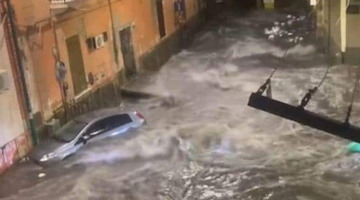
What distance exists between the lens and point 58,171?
14359mm

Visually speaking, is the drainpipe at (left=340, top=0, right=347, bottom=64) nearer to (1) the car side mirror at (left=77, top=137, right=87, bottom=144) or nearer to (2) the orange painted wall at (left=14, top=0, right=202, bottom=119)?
(2) the orange painted wall at (left=14, top=0, right=202, bottom=119)

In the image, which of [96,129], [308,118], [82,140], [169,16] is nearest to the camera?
[308,118]

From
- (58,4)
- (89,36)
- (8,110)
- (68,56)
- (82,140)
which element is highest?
(58,4)

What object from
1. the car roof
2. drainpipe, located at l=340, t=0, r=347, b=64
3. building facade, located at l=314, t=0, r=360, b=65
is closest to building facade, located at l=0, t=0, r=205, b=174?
the car roof

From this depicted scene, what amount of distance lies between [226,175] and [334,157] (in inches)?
107

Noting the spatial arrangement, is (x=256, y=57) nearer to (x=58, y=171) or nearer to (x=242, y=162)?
(x=242, y=162)

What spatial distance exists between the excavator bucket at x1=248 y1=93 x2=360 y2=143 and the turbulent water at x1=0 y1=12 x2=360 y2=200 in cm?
415

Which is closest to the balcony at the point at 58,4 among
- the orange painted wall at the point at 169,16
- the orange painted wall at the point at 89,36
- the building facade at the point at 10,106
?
the orange painted wall at the point at 89,36

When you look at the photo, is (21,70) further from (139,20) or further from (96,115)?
(139,20)

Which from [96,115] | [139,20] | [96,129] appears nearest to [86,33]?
[96,115]

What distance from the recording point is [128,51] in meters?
21.5

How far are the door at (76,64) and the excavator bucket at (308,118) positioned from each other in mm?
9259

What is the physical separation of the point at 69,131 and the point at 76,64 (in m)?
2.83

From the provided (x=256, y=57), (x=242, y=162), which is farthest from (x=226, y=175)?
(x=256, y=57)
